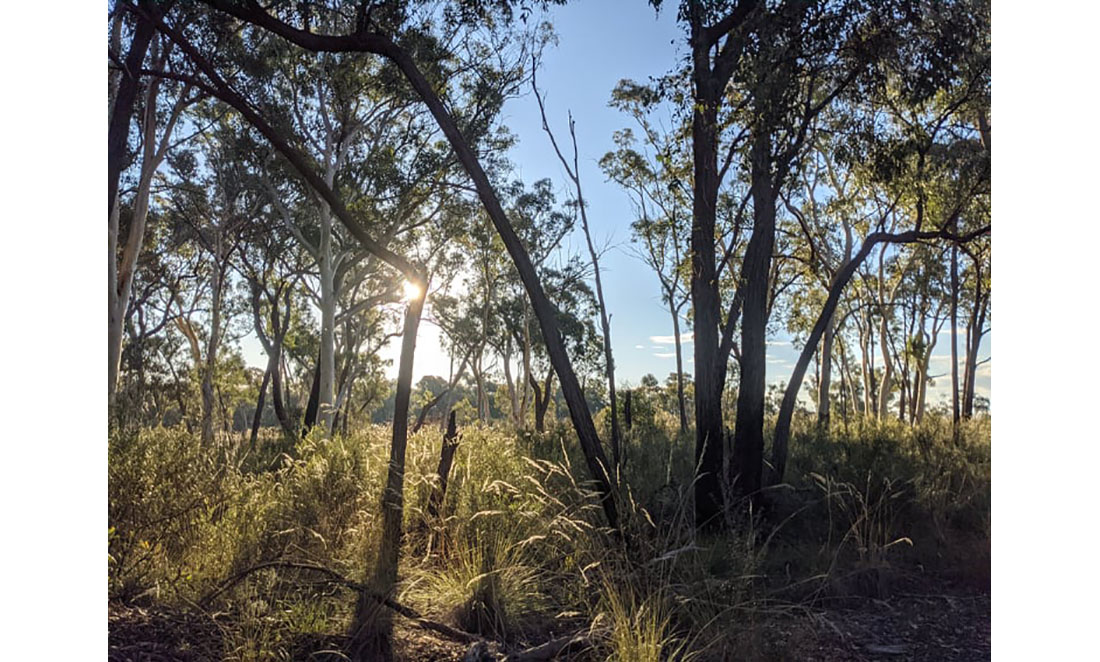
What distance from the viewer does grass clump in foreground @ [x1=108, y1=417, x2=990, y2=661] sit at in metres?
2.30

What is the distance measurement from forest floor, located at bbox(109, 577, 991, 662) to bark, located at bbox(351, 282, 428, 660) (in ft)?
0.21

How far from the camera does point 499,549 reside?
2.81 meters

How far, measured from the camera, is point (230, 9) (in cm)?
314

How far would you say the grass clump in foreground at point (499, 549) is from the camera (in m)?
2.30

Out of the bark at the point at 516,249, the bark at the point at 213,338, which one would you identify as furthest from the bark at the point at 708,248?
the bark at the point at 213,338

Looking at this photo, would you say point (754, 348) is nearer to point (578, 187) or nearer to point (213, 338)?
point (578, 187)

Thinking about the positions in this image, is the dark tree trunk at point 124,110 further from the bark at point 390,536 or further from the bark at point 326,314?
the bark at point 326,314

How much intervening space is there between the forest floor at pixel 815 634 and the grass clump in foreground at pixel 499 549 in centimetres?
4

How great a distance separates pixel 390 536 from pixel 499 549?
595mm

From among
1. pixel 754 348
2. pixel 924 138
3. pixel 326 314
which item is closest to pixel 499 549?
pixel 754 348

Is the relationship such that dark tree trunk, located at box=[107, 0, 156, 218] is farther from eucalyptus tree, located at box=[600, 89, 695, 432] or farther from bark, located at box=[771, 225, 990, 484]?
bark, located at box=[771, 225, 990, 484]

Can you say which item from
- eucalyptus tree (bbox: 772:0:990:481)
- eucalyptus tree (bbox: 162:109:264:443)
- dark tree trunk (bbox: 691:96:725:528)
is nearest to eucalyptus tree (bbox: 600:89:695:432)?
dark tree trunk (bbox: 691:96:725:528)
